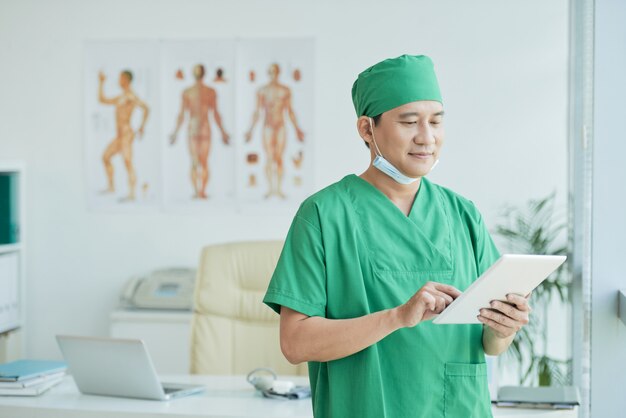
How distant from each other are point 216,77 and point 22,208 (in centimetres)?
119

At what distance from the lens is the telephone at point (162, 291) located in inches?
168

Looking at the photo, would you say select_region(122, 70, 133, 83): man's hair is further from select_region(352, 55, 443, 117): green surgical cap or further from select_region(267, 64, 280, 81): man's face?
select_region(352, 55, 443, 117): green surgical cap

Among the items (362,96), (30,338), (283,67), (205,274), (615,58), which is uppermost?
(283,67)

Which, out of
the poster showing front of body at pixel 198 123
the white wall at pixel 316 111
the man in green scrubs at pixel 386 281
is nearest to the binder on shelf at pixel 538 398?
the man in green scrubs at pixel 386 281

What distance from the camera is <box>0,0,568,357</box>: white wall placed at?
4.30m

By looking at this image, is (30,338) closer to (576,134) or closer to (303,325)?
(576,134)

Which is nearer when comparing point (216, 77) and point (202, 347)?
point (202, 347)

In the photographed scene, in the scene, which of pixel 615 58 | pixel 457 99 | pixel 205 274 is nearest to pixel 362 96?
pixel 615 58

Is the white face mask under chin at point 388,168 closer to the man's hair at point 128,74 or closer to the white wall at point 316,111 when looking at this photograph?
the white wall at point 316,111

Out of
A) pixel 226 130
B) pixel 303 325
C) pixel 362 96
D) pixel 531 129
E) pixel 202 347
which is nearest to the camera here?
pixel 303 325

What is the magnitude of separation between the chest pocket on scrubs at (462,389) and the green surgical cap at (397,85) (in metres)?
0.51

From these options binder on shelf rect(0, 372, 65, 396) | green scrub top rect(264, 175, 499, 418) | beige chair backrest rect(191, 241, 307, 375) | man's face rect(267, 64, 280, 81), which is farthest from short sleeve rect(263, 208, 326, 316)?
man's face rect(267, 64, 280, 81)

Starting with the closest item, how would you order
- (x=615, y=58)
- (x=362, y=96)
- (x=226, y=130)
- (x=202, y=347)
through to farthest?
(x=362, y=96)
(x=615, y=58)
(x=202, y=347)
(x=226, y=130)

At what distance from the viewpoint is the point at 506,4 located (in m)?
4.30
